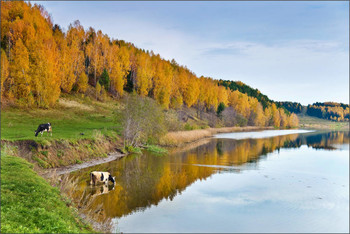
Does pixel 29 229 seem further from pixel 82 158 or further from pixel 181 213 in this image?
pixel 82 158

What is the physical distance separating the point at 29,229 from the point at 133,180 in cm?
1600

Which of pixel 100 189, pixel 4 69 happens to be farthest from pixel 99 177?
pixel 4 69

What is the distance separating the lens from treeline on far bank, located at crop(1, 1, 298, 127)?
184ft

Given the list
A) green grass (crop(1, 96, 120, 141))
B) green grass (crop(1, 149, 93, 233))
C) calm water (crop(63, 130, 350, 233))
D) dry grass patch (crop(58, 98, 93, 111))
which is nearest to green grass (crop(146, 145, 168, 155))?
calm water (crop(63, 130, 350, 233))

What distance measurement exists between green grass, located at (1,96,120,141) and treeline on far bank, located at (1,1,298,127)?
13.3 feet

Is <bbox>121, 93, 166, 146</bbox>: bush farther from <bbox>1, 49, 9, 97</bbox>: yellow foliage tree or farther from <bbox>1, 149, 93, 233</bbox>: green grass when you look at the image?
<bbox>1, 49, 9, 97</bbox>: yellow foliage tree

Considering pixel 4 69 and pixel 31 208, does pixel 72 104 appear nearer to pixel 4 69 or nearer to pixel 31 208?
pixel 4 69

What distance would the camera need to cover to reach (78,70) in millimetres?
79938

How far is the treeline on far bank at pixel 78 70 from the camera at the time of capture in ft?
184

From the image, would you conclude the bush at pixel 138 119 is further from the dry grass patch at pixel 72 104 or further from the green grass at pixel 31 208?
the dry grass patch at pixel 72 104

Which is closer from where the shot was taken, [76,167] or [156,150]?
[76,167]

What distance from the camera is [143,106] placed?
41844 mm

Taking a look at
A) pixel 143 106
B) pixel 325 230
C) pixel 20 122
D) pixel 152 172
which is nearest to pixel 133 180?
pixel 152 172

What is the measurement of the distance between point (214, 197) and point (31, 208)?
13.4m
